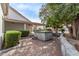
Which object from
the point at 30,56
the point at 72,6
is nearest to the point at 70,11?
the point at 72,6

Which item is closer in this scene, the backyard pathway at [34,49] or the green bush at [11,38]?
the backyard pathway at [34,49]

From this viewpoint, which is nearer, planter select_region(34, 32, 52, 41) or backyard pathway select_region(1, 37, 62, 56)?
backyard pathway select_region(1, 37, 62, 56)

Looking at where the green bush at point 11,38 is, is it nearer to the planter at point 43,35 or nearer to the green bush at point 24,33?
A: the green bush at point 24,33

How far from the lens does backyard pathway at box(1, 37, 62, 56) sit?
2.34m

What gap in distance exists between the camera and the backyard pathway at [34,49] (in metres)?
2.34

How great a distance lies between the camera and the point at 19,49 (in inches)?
92.4

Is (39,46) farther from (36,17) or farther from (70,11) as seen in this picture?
(70,11)

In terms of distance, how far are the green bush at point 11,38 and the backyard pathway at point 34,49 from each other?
0.43 feet

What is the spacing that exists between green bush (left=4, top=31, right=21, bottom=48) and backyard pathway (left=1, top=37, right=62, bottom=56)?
0.43 ft

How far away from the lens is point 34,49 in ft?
7.82

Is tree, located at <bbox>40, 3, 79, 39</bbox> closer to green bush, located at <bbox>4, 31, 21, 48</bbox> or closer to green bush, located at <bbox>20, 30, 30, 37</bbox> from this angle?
green bush, located at <bbox>20, 30, 30, 37</bbox>

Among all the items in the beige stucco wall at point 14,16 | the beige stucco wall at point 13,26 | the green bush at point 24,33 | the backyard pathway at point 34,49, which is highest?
the beige stucco wall at point 14,16

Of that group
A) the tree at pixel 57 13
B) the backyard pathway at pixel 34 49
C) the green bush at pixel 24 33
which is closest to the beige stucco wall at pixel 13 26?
the green bush at pixel 24 33

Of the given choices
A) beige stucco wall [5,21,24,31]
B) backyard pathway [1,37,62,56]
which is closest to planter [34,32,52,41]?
backyard pathway [1,37,62,56]
